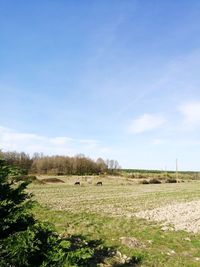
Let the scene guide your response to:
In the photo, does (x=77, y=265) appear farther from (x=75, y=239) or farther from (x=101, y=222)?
(x=101, y=222)

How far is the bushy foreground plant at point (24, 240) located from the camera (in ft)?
18.9

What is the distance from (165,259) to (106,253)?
79.1 inches

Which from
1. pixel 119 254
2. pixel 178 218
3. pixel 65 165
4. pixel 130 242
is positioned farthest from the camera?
pixel 65 165

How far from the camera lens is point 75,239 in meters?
13.9

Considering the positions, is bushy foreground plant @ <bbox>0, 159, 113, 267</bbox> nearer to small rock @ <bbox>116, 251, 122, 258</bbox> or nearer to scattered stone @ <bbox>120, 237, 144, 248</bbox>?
small rock @ <bbox>116, 251, 122, 258</bbox>

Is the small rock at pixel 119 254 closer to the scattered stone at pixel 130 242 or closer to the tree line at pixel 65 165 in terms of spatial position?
the scattered stone at pixel 130 242

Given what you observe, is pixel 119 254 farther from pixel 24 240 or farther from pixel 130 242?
pixel 24 240

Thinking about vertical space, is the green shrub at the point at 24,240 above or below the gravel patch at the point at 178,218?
above

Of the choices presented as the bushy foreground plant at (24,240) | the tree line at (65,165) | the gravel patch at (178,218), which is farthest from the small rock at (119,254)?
the tree line at (65,165)

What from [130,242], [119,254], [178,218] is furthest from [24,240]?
[178,218]

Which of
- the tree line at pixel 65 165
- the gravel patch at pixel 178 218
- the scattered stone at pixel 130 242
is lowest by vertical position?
the scattered stone at pixel 130 242

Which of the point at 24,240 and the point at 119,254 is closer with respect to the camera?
the point at 24,240

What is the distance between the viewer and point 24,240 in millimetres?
5793

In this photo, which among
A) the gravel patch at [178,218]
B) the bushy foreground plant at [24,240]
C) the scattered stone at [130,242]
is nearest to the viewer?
the bushy foreground plant at [24,240]
